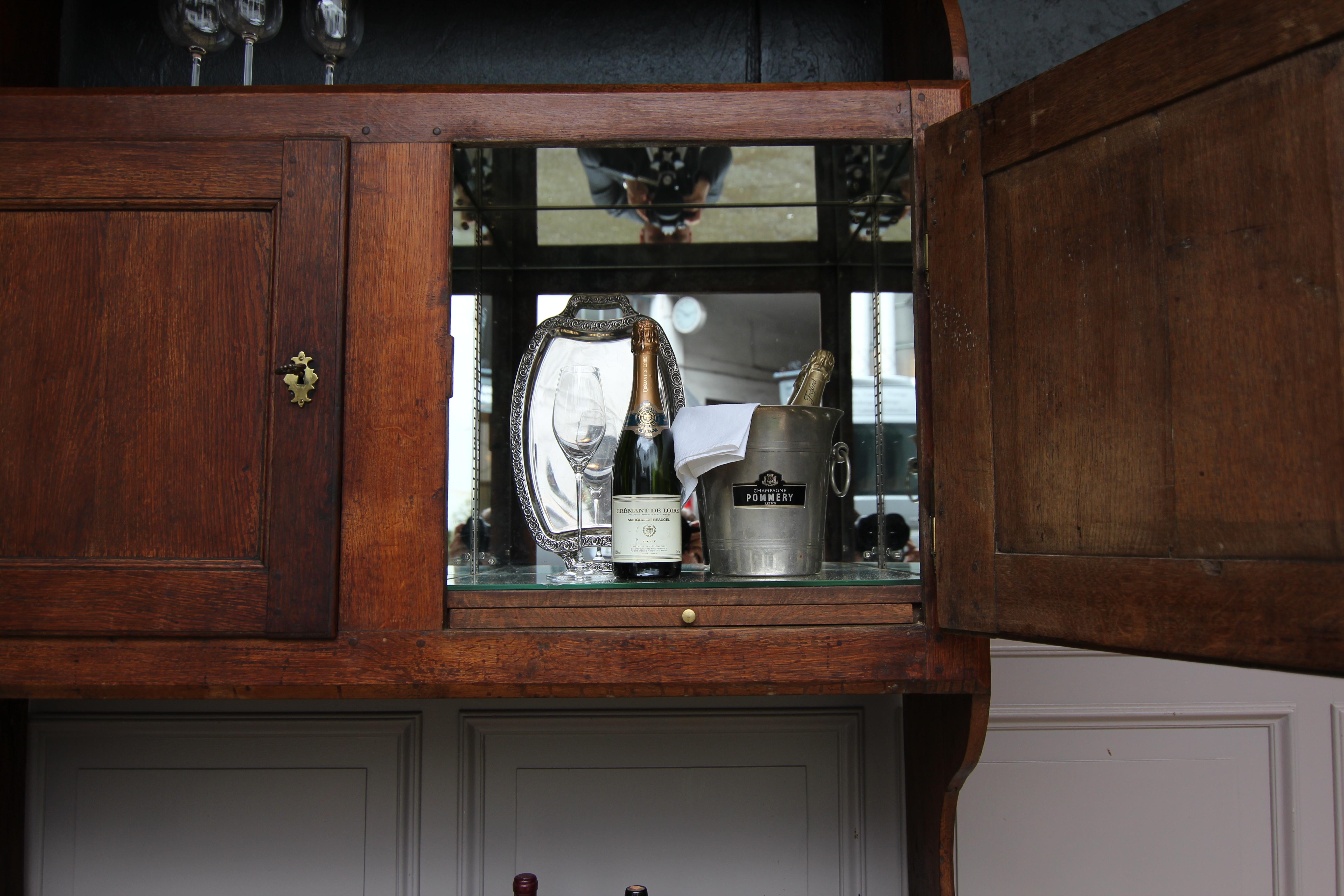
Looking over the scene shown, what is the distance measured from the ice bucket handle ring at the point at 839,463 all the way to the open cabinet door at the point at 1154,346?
138mm

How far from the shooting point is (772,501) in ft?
2.59

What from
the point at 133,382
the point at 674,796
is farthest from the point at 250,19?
the point at 674,796

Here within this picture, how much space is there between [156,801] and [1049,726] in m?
1.15

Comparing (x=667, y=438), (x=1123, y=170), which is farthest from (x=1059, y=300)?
(x=667, y=438)

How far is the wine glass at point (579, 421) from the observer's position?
3.03 feet

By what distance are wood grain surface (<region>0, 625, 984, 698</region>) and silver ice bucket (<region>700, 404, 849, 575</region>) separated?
9 cm

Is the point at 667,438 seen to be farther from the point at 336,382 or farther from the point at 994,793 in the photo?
the point at 994,793

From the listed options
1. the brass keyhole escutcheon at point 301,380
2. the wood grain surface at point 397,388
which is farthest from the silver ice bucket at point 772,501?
the brass keyhole escutcheon at point 301,380

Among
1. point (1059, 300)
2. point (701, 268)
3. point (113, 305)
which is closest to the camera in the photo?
point (1059, 300)

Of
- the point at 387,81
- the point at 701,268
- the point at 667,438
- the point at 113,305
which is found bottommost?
the point at 667,438

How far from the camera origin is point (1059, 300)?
63 cm

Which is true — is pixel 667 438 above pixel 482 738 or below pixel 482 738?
above

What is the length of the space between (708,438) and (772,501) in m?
0.08

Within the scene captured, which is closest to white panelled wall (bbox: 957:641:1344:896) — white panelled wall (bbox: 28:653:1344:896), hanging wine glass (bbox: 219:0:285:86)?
white panelled wall (bbox: 28:653:1344:896)
